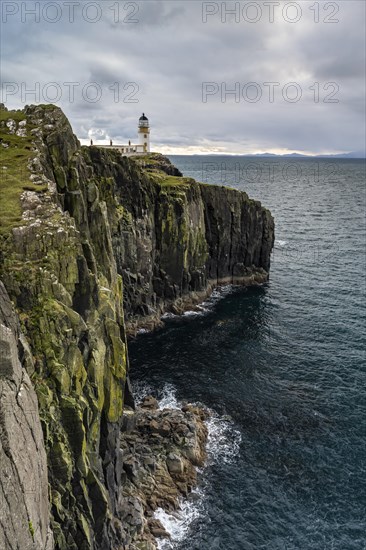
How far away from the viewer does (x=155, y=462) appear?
41.5m

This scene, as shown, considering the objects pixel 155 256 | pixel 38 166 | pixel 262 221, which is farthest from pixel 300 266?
pixel 38 166

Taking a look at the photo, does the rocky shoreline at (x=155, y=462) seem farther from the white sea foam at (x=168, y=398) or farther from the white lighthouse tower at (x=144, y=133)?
the white lighthouse tower at (x=144, y=133)

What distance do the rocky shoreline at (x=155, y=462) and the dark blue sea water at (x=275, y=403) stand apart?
165cm

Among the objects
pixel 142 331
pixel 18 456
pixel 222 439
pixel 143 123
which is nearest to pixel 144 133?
pixel 143 123

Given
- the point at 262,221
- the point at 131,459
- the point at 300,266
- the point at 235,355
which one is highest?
the point at 262,221

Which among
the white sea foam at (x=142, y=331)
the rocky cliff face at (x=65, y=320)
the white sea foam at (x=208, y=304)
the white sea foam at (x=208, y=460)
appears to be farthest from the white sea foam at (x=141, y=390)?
the white sea foam at (x=208, y=304)

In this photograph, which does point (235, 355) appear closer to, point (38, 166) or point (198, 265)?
point (198, 265)

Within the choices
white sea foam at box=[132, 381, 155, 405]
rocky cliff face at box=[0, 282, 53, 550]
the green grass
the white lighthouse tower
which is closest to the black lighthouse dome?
the white lighthouse tower

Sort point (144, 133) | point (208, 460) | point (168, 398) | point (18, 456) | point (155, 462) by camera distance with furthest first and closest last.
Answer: point (144, 133) → point (168, 398) → point (208, 460) → point (155, 462) → point (18, 456)

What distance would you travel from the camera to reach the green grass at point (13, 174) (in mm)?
31703

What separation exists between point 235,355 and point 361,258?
6248cm

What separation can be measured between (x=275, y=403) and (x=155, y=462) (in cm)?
1704

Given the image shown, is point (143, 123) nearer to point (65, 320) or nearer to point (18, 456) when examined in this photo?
point (65, 320)

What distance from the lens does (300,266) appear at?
341 feet
